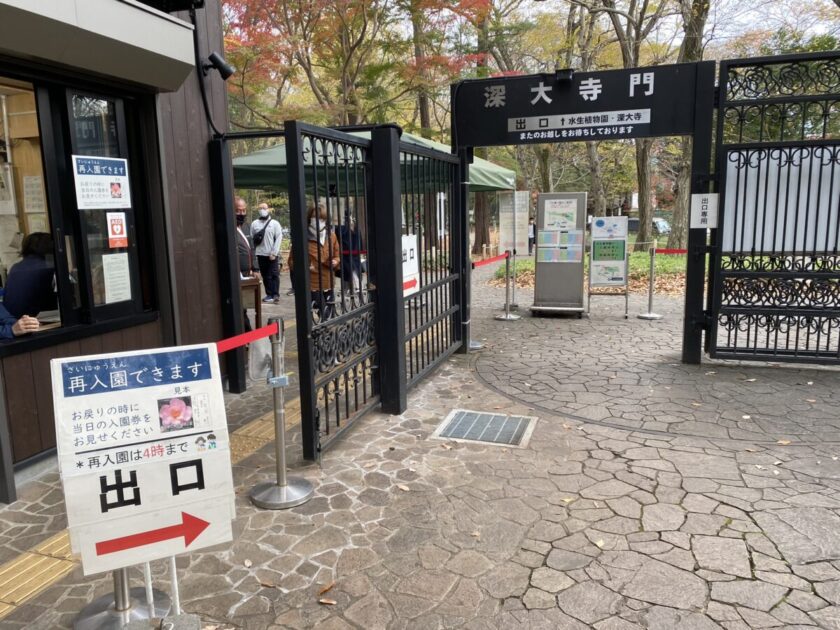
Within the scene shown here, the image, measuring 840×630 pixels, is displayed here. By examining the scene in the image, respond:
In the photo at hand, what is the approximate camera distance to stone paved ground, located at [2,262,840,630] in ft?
8.73

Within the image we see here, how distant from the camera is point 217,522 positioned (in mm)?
2465

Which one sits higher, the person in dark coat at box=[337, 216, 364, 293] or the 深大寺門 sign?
the 深大寺門 sign

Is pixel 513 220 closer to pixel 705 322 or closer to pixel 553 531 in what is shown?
pixel 705 322

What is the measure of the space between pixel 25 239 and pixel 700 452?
16.3 feet

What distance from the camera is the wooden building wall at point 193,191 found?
16.8ft

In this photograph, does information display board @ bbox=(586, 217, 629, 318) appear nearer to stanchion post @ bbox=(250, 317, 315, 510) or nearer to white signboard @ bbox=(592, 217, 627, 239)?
white signboard @ bbox=(592, 217, 627, 239)

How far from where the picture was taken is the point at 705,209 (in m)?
6.22

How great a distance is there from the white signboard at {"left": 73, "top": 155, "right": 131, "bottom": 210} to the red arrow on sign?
9.35 feet

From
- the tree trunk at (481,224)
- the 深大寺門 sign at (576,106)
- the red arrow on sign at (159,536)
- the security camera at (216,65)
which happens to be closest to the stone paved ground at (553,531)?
the red arrow on sign at (159,536)

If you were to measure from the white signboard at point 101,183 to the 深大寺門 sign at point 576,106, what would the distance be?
3675 mm

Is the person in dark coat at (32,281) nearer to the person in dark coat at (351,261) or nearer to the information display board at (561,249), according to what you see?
the person in dark coat at (351,261)

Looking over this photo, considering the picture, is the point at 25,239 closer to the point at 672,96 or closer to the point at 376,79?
the point at 672,96

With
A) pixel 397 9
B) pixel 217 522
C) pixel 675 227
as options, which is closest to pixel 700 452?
pixel 217 522

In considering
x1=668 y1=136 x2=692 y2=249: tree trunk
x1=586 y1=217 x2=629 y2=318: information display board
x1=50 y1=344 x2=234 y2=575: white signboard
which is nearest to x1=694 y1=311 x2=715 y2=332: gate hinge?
x1=586 y1=217 x2=629 y2=318: information display board
